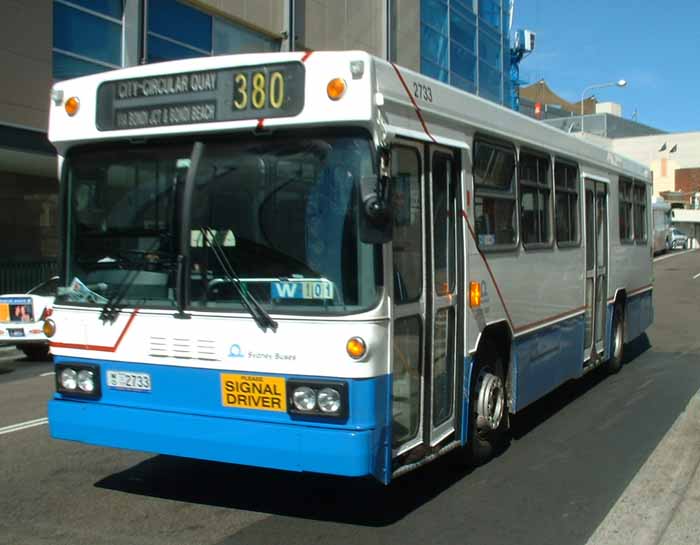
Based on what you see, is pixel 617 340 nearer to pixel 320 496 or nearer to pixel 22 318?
pixel 320 496

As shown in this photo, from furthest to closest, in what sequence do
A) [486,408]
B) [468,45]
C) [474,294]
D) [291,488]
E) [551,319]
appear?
[468,45] < [551,319] < [486,408] < [474,294] < [291,488]

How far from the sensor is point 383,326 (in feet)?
16.1

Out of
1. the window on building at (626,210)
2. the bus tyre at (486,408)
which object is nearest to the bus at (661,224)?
the window on building at (626,210)

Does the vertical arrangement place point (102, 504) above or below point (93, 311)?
below

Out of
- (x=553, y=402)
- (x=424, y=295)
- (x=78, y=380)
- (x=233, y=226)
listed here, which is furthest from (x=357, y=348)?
(x=553, y=402)

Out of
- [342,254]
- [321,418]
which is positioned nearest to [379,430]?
[321,418]

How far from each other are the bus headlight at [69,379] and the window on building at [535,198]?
4.10 metres

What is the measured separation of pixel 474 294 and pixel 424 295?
2.86 ft

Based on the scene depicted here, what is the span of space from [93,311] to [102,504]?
1.37 metres

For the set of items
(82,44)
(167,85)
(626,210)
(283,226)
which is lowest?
(283,226)

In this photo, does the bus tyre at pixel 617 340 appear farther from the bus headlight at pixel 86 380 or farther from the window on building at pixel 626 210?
the bus headlight at pixel 86 380

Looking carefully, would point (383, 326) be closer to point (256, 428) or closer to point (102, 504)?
point (256, 428)

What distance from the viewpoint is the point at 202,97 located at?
524 centimetres

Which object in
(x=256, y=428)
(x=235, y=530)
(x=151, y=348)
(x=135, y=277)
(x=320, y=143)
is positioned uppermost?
(x=320, y=143)
